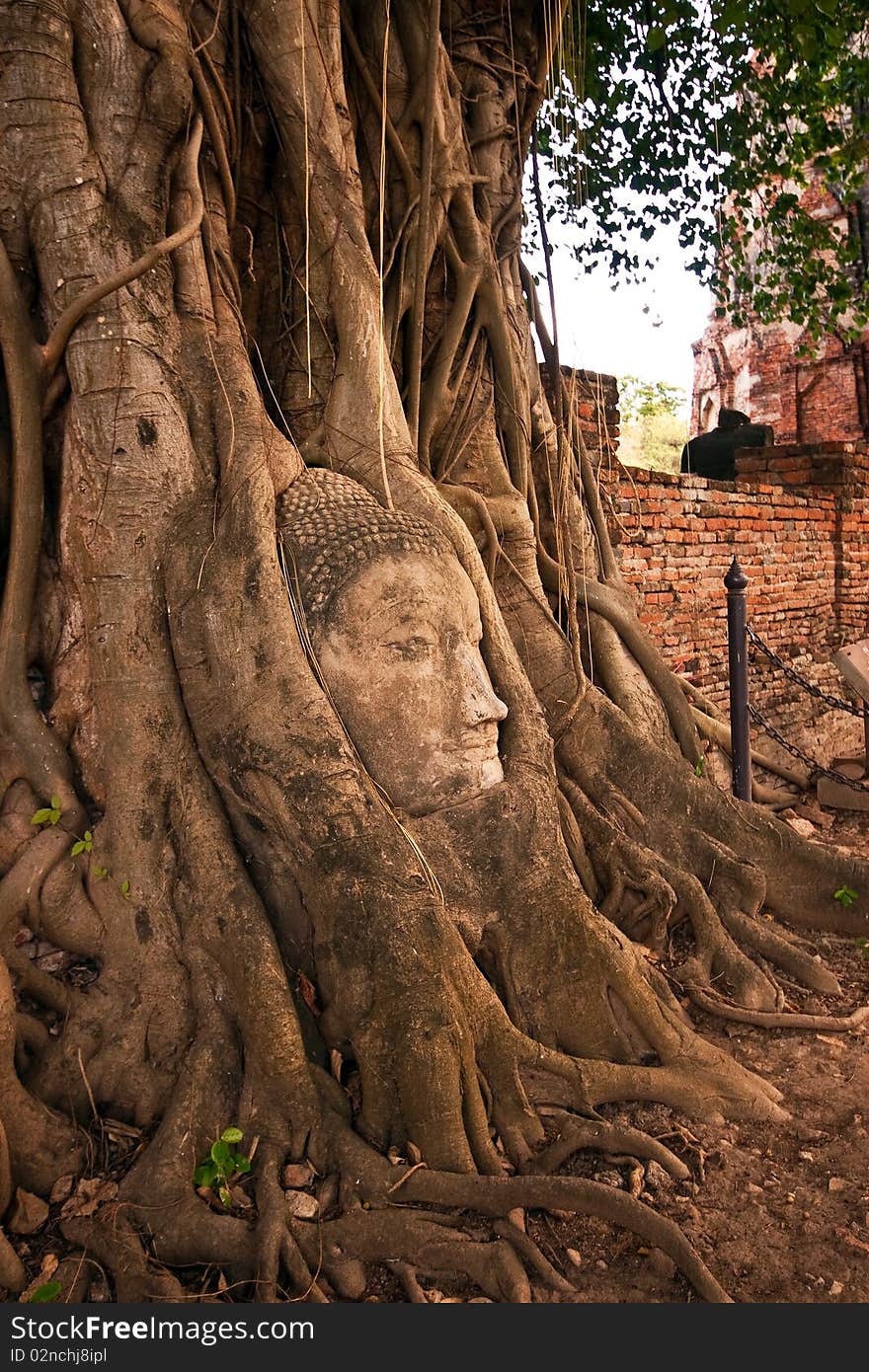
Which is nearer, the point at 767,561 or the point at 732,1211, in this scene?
the point at 732,1211

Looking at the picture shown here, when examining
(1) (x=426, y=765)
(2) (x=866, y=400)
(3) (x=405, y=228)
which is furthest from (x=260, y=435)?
(2) (x=866, y=400)

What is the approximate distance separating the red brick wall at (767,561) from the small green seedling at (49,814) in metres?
3.92

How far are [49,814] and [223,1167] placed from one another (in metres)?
1.06

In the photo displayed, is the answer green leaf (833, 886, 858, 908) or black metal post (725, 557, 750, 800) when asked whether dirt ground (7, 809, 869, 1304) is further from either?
black metal post (725, 557, 750, 800)

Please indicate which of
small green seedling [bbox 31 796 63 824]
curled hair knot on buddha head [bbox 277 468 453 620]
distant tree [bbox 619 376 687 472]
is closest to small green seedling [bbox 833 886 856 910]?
curled hair knot on buddha head [bbox 277 468 453 620]

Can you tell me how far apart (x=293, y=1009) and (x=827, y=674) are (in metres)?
7.04

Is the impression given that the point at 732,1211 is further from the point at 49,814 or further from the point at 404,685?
the point at 49,814

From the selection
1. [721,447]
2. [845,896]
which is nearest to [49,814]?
→ [845,896]

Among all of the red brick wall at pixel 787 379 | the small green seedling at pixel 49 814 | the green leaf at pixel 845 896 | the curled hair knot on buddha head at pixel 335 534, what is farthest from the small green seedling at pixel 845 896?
the red brick wall at pixel 787 379

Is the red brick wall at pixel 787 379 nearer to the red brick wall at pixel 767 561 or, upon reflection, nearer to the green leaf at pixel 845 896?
the red brick wall at pixel 767 561

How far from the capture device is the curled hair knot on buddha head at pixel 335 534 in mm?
3033

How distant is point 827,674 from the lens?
8445mm

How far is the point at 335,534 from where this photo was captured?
122 inches

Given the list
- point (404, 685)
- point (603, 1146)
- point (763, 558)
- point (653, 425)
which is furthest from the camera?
point (653, 425)
